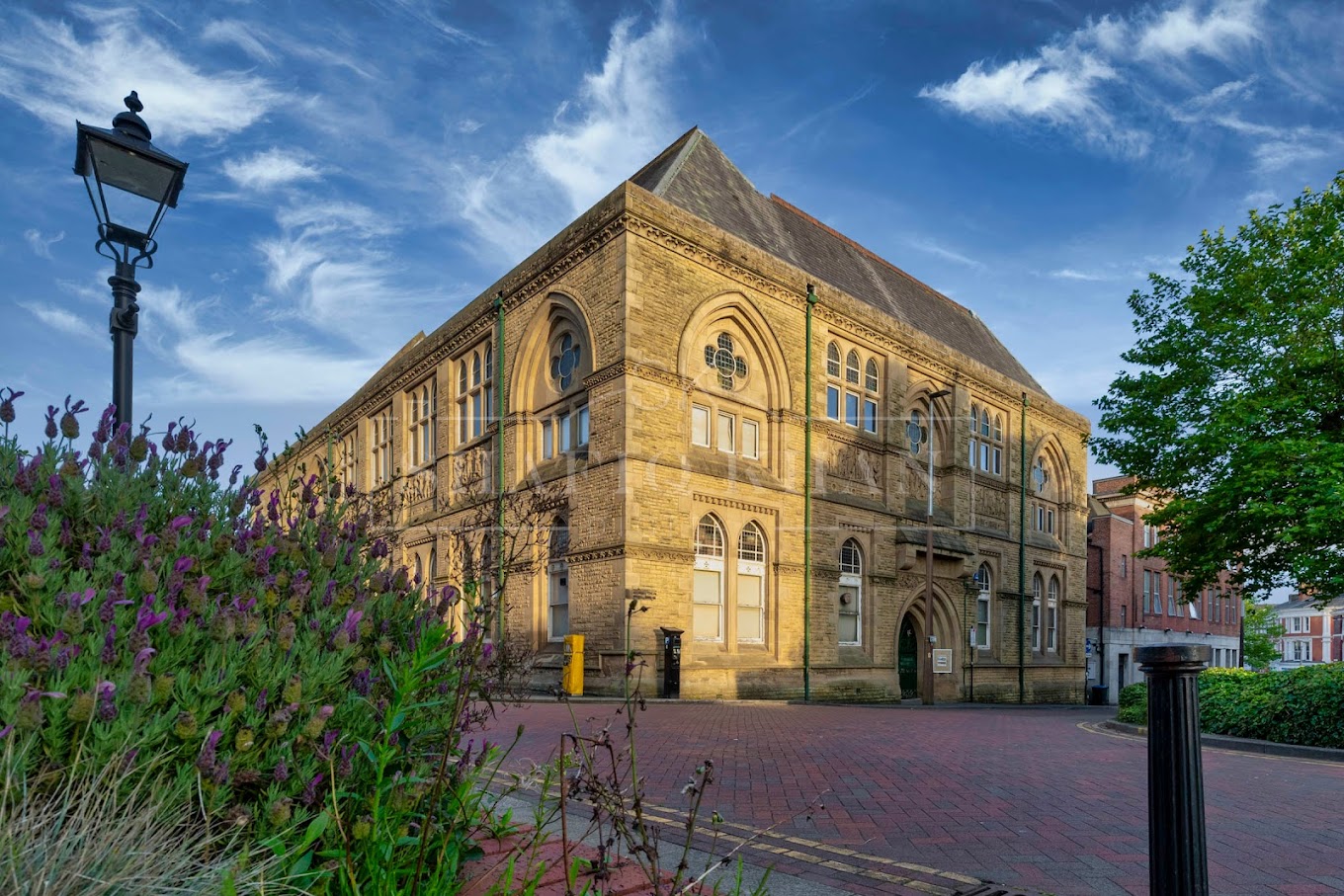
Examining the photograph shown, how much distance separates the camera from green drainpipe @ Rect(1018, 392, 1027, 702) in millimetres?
29297

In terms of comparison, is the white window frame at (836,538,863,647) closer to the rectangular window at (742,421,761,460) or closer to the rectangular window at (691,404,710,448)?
the rectangular window at (742,421,761,460)

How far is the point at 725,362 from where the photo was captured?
20.5 m

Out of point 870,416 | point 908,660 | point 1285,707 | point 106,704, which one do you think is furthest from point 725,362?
point 106,704

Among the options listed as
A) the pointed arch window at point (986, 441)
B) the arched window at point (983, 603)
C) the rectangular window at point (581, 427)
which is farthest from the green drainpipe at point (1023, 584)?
the rectangular window at point (581, 427)

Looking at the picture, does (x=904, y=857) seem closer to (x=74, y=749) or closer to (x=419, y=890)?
(x=419, y=890)

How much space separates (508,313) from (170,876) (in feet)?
69.3

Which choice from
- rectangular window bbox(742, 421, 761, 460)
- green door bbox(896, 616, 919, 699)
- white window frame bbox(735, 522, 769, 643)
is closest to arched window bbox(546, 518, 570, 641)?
white window frame bbox(735, 522, 769, 643)

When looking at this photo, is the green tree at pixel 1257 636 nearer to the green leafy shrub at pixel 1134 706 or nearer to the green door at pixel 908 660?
the green door at pixel 908 660

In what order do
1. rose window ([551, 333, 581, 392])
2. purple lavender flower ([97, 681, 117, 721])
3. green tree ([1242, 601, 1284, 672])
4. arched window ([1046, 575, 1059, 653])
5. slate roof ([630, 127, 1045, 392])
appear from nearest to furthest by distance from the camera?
purple lavender flower ([97, 681, 117, 721])
rose window ([551, 333, 581, 392])
slate roof ([630, 127, 1045, 392])
arched window ([1046, 575, 1059, 653])
green tree ([1242, 601, 1284, 672])

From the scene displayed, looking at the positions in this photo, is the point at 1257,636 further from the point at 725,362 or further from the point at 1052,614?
the point at 725,362

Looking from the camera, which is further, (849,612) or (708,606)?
(849,612)

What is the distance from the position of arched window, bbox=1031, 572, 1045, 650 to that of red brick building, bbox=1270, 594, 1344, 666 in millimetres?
91763

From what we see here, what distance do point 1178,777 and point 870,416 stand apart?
21.5 metres

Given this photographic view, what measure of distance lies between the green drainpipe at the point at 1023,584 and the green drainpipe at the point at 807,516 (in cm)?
1234
